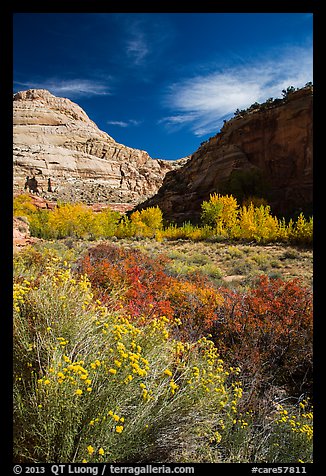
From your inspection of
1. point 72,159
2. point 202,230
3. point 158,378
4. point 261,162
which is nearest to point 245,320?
point 158,378

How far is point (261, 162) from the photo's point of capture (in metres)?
33.3

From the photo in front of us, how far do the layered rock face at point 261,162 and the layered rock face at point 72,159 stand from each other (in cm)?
3034

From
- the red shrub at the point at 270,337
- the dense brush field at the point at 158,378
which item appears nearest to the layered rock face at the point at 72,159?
the red shrub at the point at 270,337

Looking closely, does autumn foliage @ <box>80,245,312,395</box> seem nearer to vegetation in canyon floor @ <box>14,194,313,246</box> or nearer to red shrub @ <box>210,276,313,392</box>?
red shrub @ <box>210,276,313,392</box>

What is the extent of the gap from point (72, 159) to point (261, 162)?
204ft

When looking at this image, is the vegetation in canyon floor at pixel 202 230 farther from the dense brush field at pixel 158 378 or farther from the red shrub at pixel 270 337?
the dense brush field at pixel 158 378

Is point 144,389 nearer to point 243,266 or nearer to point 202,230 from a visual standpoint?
point 243,266

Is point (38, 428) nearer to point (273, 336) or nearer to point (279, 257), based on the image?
point (273, 336)

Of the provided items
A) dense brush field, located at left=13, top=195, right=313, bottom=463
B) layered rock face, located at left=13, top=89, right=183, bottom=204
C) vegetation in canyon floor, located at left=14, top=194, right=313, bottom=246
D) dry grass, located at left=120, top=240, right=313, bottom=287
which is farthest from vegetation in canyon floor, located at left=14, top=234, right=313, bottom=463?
layered rock face, located at left=13, top=89, right=183, bottom=204

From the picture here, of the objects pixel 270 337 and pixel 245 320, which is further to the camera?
pixel 245 320

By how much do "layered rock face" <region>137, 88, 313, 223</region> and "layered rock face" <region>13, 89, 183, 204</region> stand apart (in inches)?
1194

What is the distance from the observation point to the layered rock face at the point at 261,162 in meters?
29.4

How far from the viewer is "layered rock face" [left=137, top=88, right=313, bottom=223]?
29.4 m
